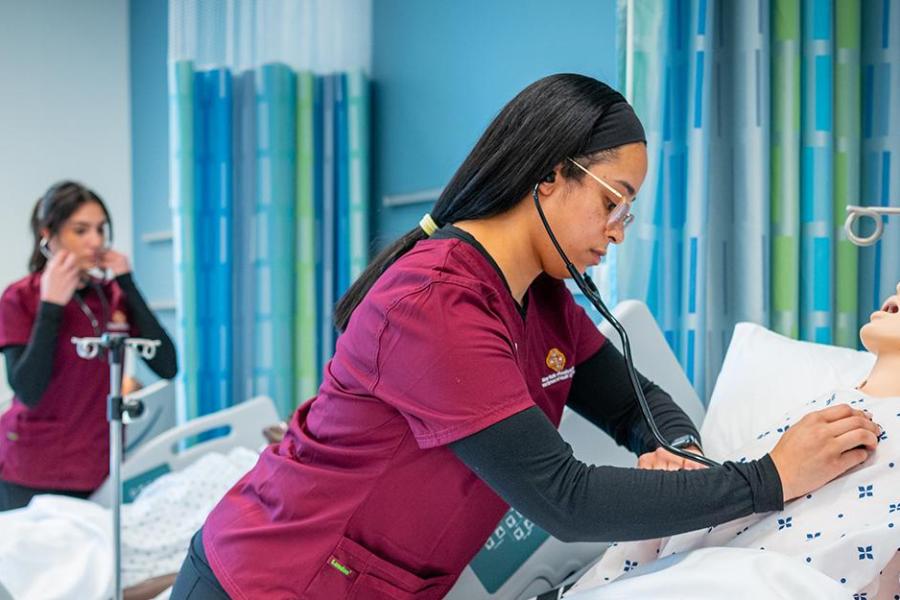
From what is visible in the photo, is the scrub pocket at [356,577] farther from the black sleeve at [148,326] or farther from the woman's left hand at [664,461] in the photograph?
the black sleeve at [148,326]

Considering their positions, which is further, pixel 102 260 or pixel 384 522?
pixel 102 260

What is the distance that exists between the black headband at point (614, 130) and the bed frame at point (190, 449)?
172 cm

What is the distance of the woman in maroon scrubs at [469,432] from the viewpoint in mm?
854

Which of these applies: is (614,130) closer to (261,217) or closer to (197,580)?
(197,580)

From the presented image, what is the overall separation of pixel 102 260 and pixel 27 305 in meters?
0.22

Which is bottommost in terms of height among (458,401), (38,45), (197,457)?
Result: (197,457)

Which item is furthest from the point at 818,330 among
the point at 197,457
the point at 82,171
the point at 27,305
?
the point at 82,171

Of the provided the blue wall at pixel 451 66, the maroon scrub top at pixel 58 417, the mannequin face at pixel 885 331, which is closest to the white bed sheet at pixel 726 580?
the mannequin face at pixel 885 331

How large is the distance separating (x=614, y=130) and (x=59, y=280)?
1.67 meters

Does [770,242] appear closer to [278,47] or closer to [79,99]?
[278,47]

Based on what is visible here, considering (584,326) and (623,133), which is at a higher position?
(623,133)

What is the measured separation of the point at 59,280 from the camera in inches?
86.0

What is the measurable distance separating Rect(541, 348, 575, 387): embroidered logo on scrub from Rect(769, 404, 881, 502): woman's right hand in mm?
294

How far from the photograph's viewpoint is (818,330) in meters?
1.59
